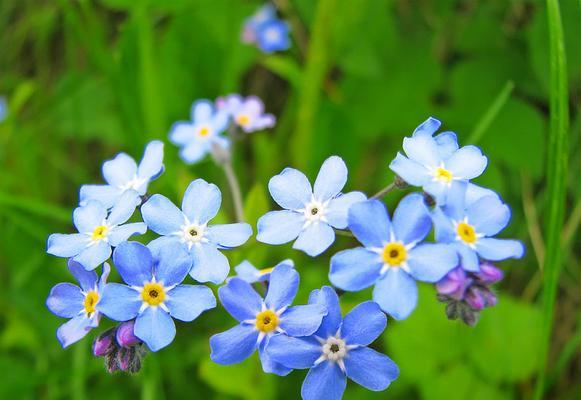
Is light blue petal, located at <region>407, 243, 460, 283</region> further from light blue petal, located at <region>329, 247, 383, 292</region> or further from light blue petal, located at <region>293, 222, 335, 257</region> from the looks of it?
light blue petal, located at <region>293, 222, 335, 257</region>

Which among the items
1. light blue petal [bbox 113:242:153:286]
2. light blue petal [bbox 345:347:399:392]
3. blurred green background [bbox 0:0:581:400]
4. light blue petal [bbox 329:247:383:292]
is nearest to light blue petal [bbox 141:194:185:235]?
light blue petal [bbox 113:242:153:286]

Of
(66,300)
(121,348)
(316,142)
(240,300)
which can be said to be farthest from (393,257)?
(316,142)

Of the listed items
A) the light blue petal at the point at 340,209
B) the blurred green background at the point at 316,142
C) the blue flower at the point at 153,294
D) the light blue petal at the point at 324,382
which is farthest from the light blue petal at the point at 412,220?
the blurred green background at the point at 316,142

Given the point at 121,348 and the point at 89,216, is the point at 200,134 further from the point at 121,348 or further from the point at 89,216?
the point at 121,348

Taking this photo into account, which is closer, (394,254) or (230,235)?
(394,254)

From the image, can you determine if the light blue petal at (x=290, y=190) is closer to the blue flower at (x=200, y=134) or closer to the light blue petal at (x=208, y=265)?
the light blue petal at (x=208, y=265)
